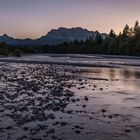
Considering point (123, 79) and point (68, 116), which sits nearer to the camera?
point (68, 116)

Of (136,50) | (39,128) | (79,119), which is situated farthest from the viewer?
(136,50)

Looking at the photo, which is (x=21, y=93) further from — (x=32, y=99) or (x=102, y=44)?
(x=102, y=44)

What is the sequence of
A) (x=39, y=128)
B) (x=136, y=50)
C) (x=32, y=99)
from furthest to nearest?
1. (x=136, y=50)
2. (x=32, y=99)
3. (x=39, y=128)

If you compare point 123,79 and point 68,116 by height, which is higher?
point 68,116

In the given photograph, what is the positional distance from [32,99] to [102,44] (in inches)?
6825

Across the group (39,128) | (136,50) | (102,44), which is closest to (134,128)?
(39,128)

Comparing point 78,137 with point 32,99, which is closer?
point 78,137

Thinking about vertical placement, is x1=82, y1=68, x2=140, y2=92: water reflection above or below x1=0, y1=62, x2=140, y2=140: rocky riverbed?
below

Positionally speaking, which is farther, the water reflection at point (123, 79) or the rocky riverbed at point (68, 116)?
the water reflection at point (123, 79)

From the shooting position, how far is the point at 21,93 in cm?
2966

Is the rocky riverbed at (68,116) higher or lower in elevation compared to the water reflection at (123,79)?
higher

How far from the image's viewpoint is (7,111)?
21.4m

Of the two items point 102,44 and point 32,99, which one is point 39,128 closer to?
point 32,99

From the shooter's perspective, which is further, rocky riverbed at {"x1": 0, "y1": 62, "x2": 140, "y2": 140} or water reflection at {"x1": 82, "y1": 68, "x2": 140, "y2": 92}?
water reflection at {"x1": 82, "y1": 68, "x2": 140, "y2": 92}
